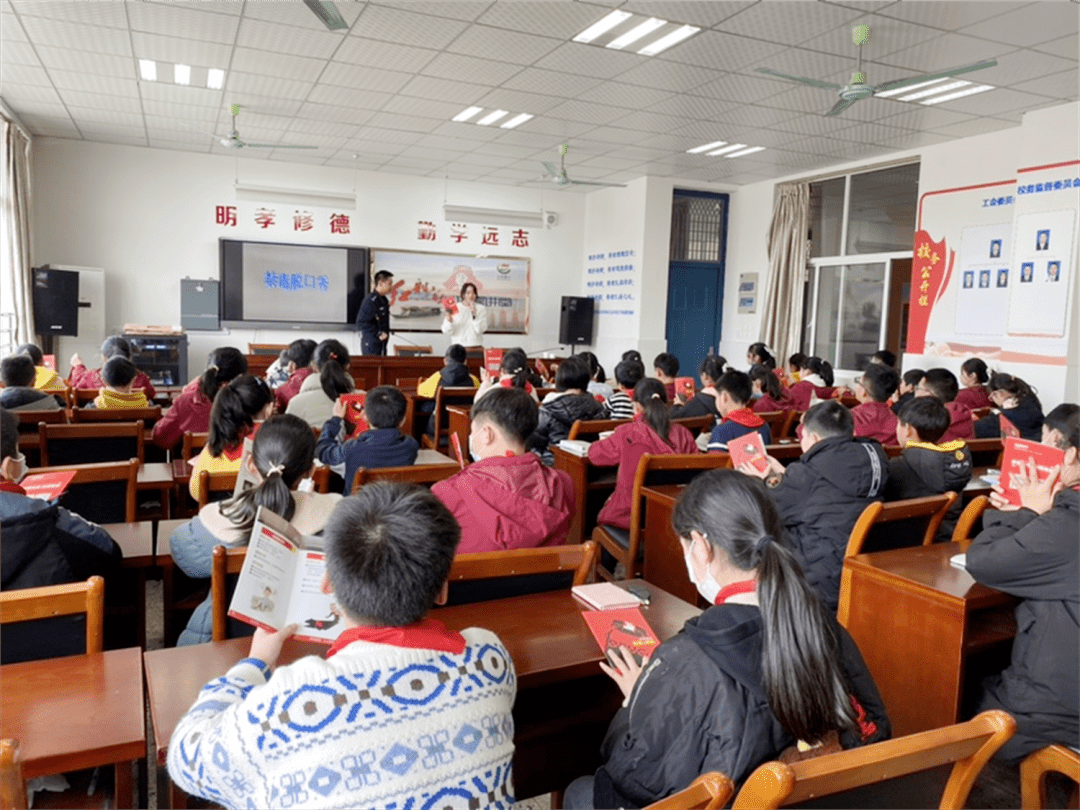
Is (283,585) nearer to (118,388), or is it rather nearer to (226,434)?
(226,434)

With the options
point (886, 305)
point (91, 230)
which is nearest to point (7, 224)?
point (91, 230)

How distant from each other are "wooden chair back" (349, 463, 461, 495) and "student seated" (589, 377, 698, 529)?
3.03 ft

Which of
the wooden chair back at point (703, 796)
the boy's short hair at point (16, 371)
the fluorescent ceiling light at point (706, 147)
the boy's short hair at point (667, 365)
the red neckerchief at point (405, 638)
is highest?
the fluorescent ceiling light at point (706, 147)

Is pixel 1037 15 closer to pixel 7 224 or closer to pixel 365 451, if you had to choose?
pixel 365 451

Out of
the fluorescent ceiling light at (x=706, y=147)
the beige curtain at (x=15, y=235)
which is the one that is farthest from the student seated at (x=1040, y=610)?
the beige curtain at (x=15, y=235)

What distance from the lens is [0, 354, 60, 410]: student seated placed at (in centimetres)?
368

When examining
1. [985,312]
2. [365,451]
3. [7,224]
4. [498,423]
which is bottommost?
[365,451]

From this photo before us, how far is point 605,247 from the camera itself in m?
10.8

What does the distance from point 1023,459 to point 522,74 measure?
15.8 feet

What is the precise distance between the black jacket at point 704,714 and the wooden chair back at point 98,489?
2.11 metres

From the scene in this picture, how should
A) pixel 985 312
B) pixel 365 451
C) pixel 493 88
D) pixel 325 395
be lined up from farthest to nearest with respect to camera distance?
1. pixel 985 312
2. pixel 493 88
3. pixel 325 395
4. pixel 365 451

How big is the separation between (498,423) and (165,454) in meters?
2.75

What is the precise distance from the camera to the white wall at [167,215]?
8594mm

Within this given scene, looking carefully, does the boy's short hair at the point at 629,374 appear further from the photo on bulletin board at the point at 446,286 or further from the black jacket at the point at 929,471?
the photo on bulletin board at the point at 446,286
